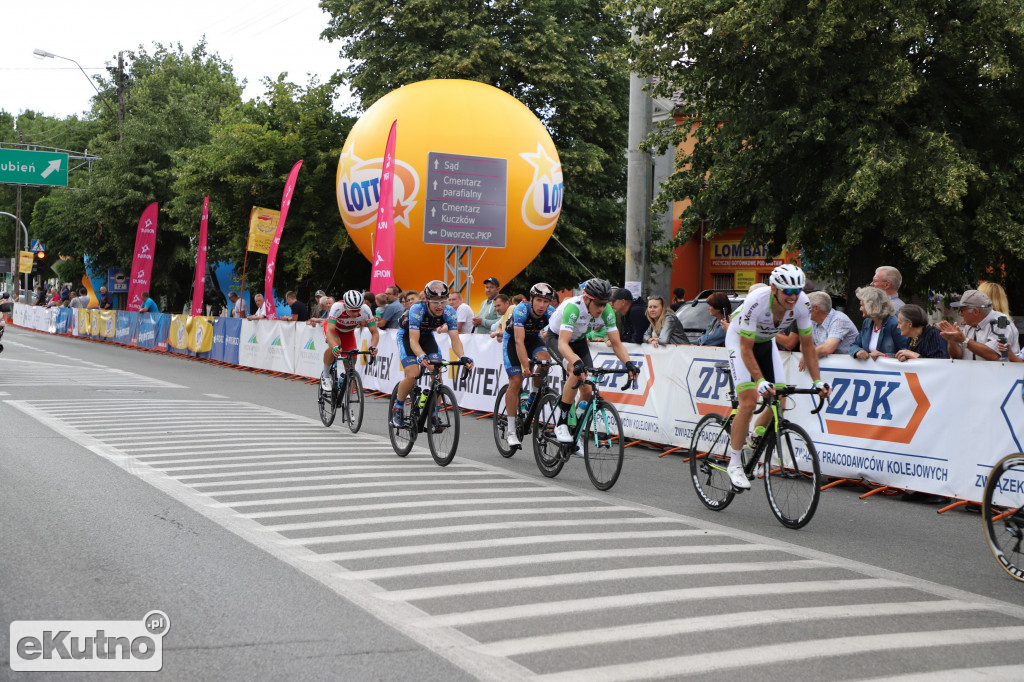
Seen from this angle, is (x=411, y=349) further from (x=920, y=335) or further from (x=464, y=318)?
(x=464, y=318)

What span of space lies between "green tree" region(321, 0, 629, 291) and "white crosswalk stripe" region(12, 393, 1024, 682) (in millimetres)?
22708

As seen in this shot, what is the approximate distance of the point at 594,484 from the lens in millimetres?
9320

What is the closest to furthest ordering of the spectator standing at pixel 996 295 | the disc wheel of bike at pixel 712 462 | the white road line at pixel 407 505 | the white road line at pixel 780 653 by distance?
1. the white road line at pixel 780 653
2. the white road line at pixel 407 505
3. the disc wheel of bike at pixel 712 462
4. the spectator standing at pixel 996 295

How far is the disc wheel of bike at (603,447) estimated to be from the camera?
9016 mm

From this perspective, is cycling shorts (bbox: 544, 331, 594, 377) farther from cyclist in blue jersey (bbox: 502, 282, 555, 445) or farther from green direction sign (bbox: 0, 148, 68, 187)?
green direction sign (bbox: 0, 148, 68, 187)

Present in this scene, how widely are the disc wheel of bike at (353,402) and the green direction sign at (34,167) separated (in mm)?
35926

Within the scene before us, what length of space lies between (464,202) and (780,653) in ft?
60.8

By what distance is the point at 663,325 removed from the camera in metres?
13.9

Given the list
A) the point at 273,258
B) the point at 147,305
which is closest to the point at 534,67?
the point at 273,258

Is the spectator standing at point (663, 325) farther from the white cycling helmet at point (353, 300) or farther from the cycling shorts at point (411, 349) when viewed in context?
the white cycling helmet at point (353, 300)

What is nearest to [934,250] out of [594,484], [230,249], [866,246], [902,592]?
[866,246]

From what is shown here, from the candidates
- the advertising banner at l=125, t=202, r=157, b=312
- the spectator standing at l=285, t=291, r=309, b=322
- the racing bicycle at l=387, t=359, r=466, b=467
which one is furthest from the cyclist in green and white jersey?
the advertising banner at l=125, t=202, r=157, b=312

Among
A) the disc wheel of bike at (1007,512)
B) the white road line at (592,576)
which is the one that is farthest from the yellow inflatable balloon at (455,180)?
the disc wheel of bike at (1007,512)

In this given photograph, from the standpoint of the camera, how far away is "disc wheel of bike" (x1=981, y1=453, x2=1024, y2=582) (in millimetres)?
6184
